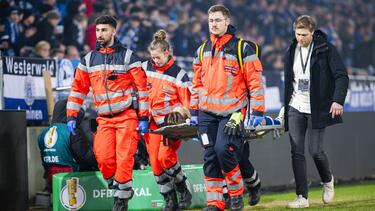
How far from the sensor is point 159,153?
1049cm

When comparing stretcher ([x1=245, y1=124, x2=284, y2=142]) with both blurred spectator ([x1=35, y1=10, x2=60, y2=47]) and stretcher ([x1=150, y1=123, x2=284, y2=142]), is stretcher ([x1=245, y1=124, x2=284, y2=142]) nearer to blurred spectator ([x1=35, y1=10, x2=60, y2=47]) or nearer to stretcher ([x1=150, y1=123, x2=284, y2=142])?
stretcher ([x1=150, y1=123, x2=284, y2=142])

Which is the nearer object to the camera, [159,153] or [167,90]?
[159,153]

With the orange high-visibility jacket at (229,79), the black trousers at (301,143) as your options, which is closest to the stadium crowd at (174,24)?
the black trousers at (301,143)

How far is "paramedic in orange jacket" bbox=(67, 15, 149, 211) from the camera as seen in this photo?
9680 millimetres

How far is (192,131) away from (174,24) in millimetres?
10051

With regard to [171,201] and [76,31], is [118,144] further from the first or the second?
[76,31]

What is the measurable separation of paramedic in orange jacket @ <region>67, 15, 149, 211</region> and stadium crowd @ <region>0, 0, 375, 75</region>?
487 cm

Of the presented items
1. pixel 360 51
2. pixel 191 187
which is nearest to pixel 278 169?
pixel 191 187

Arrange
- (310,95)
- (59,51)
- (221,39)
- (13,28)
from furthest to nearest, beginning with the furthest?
(59,51) < (13,28) < (310,95) < (221,39)

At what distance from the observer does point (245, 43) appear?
9039 millimetres

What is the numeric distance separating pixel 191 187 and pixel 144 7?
8.75 metres

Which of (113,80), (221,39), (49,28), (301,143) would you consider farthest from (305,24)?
(49,28)

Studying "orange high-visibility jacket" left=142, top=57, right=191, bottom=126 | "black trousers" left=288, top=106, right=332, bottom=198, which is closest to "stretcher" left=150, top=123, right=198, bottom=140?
"orange high-visibility jacket" left=142, top=57, right=191, bottom=126

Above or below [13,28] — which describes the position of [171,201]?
below
